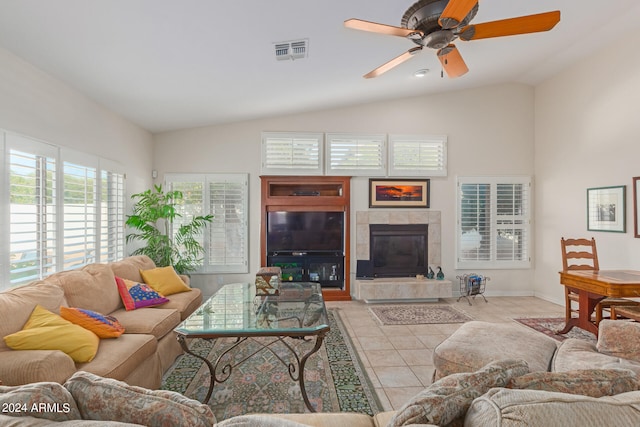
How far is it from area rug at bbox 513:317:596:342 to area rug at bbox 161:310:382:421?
8.34ft

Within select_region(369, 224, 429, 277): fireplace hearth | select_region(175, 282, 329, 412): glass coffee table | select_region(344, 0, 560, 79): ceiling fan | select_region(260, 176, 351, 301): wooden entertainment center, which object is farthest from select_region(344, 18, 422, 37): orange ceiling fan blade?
select_region(369, 224, 429, 277): fireplace hearth

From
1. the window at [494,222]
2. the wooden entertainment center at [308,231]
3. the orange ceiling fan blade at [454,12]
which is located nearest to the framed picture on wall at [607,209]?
the window at [494,222]

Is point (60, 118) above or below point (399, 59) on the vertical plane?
below

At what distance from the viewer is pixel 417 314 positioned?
15.5ft

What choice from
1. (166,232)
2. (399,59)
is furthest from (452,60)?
(166,232)

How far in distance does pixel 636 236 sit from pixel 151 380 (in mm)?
5563

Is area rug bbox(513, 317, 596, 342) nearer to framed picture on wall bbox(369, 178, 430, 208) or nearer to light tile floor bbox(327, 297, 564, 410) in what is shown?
light tile floor bbox(327, 297, 564, 410)

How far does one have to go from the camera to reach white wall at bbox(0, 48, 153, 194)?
2.67 m

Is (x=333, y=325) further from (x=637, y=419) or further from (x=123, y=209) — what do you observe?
(x=637, y=419)

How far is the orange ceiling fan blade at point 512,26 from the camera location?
214cm

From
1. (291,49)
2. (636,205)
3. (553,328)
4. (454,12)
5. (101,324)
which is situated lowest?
(553,328)

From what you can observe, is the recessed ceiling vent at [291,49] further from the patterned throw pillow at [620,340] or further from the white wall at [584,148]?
the white wall at [584,148]

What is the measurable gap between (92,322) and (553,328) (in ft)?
16.5

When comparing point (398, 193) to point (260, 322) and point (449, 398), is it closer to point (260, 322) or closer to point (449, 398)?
point (260, 322)
